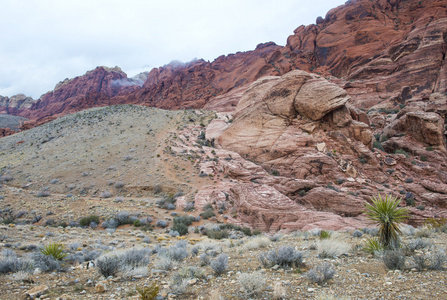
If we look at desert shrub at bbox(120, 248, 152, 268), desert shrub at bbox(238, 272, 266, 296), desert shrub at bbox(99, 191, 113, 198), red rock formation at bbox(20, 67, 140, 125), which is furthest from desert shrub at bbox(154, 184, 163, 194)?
red rock formation at bbox(20, 67, 140, 125)

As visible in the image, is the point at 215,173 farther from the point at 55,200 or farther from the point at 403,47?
the point at 403,47

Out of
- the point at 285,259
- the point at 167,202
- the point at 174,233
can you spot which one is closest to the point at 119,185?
the point at 167,202

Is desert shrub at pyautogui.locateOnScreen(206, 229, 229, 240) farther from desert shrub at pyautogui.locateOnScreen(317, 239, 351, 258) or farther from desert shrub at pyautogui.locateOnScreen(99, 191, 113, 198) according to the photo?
desert shrub at pyautogui.locateOnScreen(99, 191, 113, 198)

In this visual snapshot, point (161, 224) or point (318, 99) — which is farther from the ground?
point (318, 99)

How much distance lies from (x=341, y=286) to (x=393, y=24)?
6628 cm

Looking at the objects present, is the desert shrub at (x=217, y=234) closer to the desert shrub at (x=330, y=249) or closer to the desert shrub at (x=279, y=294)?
the desert shrub at (x=330, y=249)

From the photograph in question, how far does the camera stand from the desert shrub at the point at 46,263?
4.94 meters

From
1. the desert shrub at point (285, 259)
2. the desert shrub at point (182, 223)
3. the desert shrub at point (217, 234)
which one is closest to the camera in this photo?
the desert shrub at point (285, 259)

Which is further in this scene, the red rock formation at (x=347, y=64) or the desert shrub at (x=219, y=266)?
the red rock formation at (x=347, y=64)

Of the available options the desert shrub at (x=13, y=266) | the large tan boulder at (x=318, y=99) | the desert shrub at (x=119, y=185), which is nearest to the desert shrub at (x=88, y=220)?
the desert shrub at (x=119, y=185)

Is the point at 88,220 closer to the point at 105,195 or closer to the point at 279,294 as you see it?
the point at 105,195

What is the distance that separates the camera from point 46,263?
5.18 metres

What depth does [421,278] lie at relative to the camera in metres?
3.96

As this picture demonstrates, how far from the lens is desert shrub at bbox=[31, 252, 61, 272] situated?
4.94m
